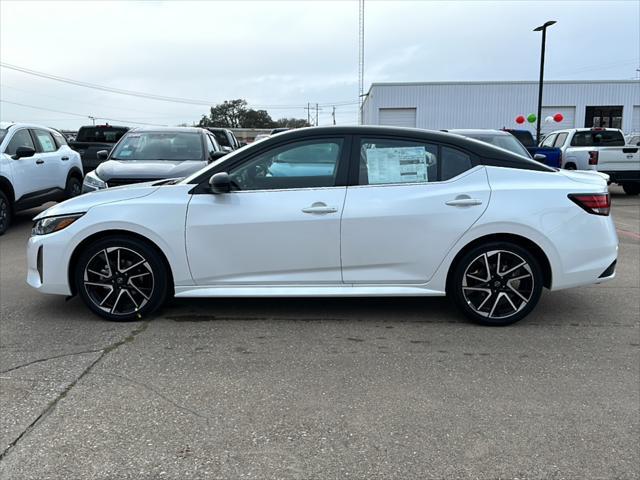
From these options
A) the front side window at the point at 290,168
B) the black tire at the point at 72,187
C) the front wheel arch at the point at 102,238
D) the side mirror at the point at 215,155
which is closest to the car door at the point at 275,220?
the front side window at the point at 290,168

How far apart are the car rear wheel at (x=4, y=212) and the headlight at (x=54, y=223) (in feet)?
16.5

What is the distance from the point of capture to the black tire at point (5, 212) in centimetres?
891

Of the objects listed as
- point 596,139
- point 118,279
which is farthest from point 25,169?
point 596,139

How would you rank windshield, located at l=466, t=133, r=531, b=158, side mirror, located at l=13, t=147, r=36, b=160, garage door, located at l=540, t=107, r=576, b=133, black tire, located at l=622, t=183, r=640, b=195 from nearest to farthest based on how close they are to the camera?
side mirror, located at l=13, t=147, r=36, b=160
windshield, located at l=466, t=133, r=531, b=158
black tire, located at l=622, t=183, r=640, b=195
garage door, located at l=540, t=107, r=576, b=133

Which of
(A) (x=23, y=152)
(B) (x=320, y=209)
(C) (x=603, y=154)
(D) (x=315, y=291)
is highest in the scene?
(A) (x=23, y=152)

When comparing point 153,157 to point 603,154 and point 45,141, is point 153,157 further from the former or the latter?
point 603,154

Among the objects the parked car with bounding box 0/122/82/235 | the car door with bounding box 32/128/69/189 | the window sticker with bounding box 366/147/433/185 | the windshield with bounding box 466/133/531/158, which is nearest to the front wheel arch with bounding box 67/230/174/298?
the window sticker with bounding box 366/147/433/185

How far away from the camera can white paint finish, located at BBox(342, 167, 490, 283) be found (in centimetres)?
440

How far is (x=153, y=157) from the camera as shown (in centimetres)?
845

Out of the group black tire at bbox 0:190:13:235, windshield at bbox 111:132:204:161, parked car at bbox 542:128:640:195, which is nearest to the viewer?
windshield at bbox 111:132:204:161

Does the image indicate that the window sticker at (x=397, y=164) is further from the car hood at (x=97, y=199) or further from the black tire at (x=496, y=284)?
the car hood at (x=97, y=199)

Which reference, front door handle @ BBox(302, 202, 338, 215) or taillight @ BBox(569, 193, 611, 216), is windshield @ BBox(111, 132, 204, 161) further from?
taillight @ BBox(569, 193, 611, 216)

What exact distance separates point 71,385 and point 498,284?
3280 mm

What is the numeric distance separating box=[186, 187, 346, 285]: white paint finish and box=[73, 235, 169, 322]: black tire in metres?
0.35
